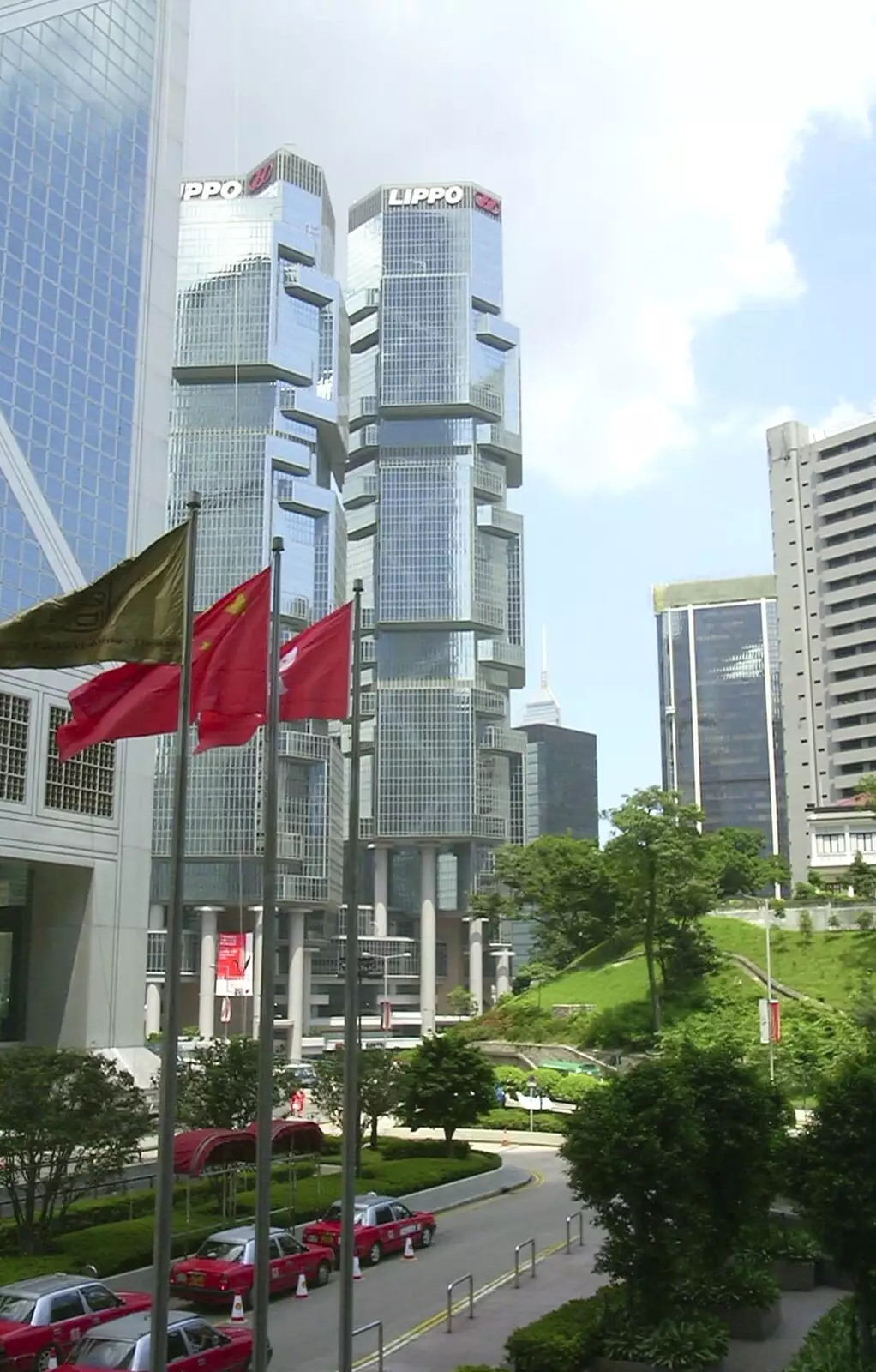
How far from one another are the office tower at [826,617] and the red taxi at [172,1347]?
124 metres

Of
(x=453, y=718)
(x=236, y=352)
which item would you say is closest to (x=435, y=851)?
(x=453, y=718)

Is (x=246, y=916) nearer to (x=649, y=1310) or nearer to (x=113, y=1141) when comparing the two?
(x=113, y=1141)

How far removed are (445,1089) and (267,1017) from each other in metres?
32.3

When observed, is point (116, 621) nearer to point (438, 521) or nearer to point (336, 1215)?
point (336, 1215)

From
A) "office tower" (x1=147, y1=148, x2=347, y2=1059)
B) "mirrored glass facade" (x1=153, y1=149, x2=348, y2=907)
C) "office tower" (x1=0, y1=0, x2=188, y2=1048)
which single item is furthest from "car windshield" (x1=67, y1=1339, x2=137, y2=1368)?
"mirrored glass facade" (x1=153, y1=149, x2=348, y2=907)

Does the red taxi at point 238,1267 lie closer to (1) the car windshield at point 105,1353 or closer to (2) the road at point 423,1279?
(2) the road at point 423,1279

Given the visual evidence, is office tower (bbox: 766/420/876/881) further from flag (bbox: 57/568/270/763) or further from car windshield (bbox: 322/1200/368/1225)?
flag (bbox: 57/568/270/763)

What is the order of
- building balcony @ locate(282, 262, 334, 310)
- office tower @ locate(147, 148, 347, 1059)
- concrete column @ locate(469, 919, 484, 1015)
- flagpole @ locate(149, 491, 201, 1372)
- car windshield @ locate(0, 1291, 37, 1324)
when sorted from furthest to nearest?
concrete column @ locate(469, 919, 484, 1015), building balcony @ locate(282, 262, 334, 310), office tower @ locate(147, 148, 347, 1059), car windshield @ locate(0, 1291, 37, 1324), flagpole @ locate(149, 491, 201, 1372)

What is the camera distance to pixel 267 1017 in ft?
54.8

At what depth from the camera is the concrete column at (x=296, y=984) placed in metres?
125

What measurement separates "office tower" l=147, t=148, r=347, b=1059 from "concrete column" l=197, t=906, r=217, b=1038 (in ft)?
0.59

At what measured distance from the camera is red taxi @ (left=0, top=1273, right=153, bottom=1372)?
1998 cm

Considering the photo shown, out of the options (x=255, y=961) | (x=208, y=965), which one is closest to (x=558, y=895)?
(x=255, y=961)

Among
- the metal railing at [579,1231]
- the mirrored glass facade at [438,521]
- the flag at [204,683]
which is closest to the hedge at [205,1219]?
the metal railing at [579,1231]
